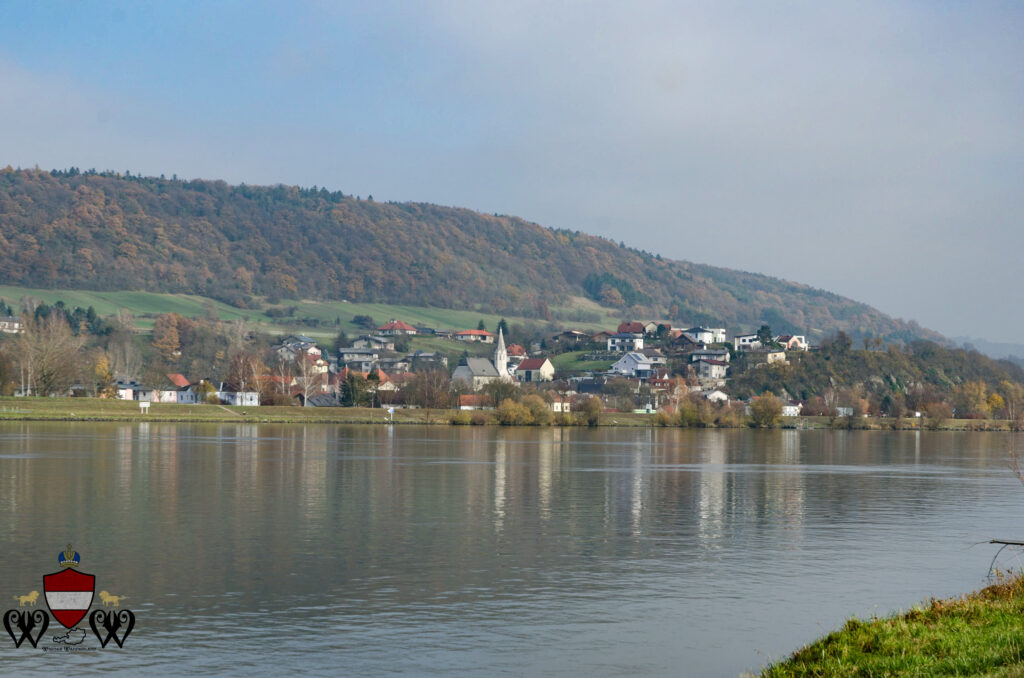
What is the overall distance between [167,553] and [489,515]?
11.6 meters

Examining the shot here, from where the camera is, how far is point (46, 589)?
20109 mm

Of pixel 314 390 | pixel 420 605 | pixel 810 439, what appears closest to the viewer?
pixel 420 605

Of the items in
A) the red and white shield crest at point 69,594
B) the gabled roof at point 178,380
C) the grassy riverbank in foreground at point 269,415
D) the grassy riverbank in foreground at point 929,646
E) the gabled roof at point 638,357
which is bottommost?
the grassy riverbank in foreground at point 269,415

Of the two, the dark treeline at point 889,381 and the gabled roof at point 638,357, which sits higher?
the gabled roof at point 638,357

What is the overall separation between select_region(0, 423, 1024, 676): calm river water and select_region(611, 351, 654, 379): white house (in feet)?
413

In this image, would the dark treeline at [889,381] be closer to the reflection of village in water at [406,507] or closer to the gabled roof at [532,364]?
the gabled roof at [532,364]

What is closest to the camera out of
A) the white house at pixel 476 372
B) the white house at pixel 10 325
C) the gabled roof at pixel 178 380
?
the gabled roof at pixel 178 380

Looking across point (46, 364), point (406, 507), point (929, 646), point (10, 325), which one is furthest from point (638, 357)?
point (929, 646)

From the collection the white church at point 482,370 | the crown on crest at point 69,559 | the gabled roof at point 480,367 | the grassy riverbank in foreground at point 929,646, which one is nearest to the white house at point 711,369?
the white church at point 482,370

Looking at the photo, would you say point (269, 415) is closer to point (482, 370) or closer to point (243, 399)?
point (243, 399)

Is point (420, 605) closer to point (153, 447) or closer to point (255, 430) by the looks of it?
point (153, 447)

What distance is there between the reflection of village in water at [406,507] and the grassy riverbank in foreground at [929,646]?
7858mm

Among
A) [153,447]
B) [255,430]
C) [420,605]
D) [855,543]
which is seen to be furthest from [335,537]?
[255,430]

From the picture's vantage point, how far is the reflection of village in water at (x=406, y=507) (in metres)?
23.7
